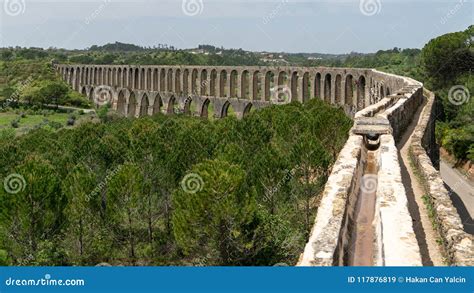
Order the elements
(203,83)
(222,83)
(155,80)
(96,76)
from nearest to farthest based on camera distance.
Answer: (222,83) < (203,83) < (155,80) < (96,76)

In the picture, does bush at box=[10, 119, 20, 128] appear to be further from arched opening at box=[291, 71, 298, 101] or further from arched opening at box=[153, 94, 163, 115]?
arched opening at box=[291, 71, 298, 101]

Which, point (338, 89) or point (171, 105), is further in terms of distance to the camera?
point (171, 105)

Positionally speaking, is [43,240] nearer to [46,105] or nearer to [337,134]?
[337,134]

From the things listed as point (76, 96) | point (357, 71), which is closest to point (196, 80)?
point (357, 71)

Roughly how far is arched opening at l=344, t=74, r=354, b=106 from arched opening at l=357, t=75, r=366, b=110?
71cm

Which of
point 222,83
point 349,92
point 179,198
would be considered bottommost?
point 179,198

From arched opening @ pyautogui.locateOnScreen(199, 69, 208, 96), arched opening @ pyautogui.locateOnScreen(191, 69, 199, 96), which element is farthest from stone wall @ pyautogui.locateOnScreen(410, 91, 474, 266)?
arched opening @ pyautogui.locateOnScreen(191, 69, 199, 96)

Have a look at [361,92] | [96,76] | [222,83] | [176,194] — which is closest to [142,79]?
[96,76]

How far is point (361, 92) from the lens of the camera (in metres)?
39.2

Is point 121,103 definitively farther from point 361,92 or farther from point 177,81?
point 361,92

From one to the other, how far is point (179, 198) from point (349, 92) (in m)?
27.4

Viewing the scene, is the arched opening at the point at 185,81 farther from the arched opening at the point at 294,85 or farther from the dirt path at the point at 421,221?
the dirt path at the point at 421,221

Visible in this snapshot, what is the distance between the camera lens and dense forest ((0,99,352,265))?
14883mm

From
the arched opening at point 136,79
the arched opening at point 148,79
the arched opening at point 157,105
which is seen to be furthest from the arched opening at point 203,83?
the arched opening at point 136,79
